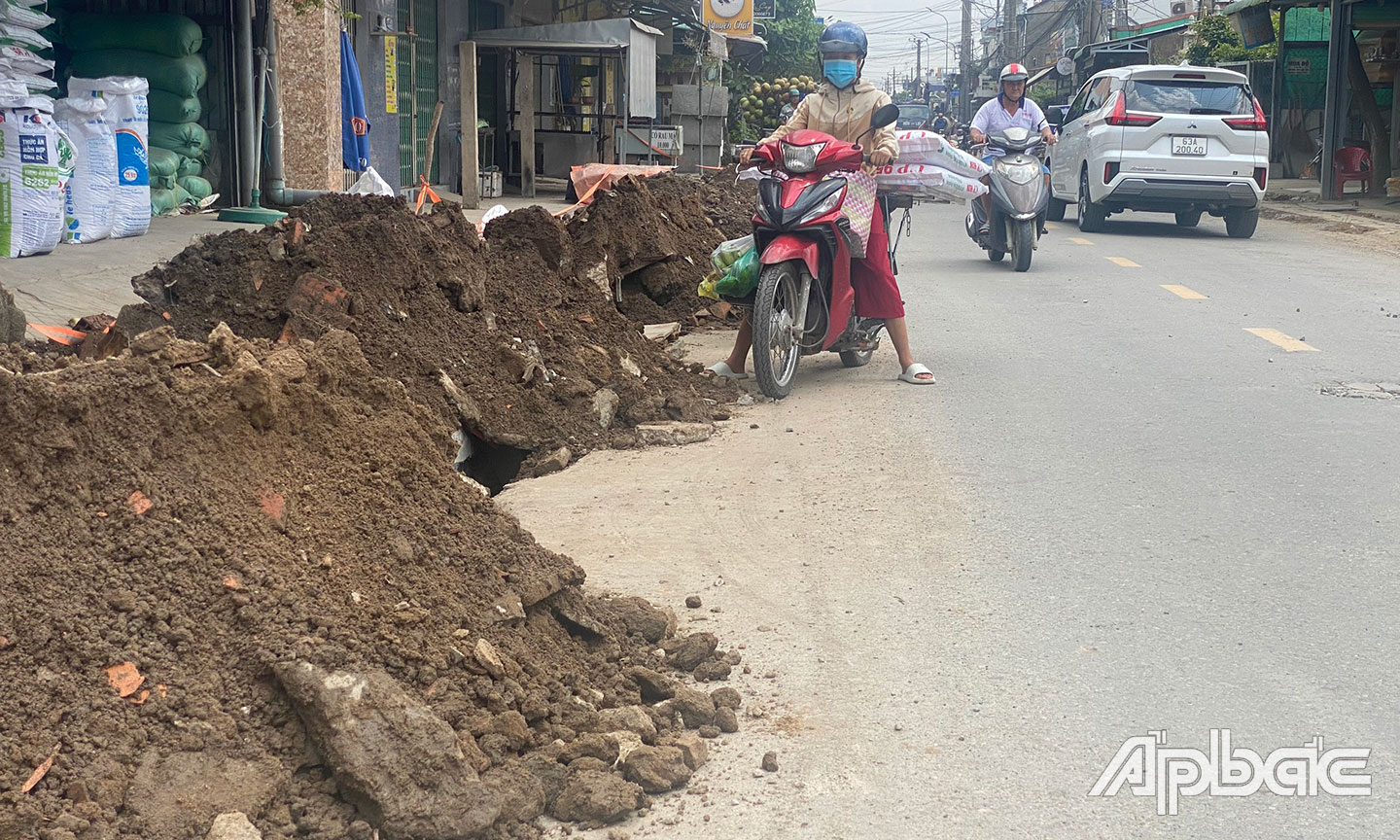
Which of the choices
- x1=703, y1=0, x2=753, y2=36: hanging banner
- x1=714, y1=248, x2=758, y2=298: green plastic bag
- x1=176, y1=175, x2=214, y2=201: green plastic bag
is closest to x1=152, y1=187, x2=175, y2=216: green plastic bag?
x1=176, y1=175, x2=214, y2=201: green plastic bag

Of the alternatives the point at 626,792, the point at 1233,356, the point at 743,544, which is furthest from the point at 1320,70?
the point at 626,792

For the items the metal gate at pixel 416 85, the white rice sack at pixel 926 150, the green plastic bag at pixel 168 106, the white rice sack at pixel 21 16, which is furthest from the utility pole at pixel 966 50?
the white rice sack at pixel 21 16

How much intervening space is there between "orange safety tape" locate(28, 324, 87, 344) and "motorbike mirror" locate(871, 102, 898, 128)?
4068mm

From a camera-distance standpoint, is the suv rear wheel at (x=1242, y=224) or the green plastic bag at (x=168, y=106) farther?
the suv rear wheel at (x=1242, y=224)

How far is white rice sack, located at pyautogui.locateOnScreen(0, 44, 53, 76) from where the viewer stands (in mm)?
8216

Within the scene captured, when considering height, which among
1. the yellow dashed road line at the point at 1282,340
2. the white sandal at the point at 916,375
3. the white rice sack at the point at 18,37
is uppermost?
the white rice sack at the point at 18,37

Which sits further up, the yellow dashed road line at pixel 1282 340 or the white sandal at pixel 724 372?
the yellow dashed road line at pixel 1282 340

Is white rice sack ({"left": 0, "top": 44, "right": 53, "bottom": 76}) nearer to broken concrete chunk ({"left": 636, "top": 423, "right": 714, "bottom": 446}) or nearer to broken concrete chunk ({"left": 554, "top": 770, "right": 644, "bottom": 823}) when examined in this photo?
broken concrete chunk ({"left": 636, "top": 423, "right": 714, "bottom": 446})

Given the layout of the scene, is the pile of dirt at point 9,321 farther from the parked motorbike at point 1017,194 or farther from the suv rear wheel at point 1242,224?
the suv rear wheel at point 1242,224

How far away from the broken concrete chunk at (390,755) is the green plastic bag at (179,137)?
397 inches

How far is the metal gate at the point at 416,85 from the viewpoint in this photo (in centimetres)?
1902

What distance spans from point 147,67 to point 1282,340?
9.13 meters

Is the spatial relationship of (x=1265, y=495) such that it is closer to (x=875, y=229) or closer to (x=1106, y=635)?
(x=1106, y=635)

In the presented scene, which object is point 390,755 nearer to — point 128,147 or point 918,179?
point 918,179
